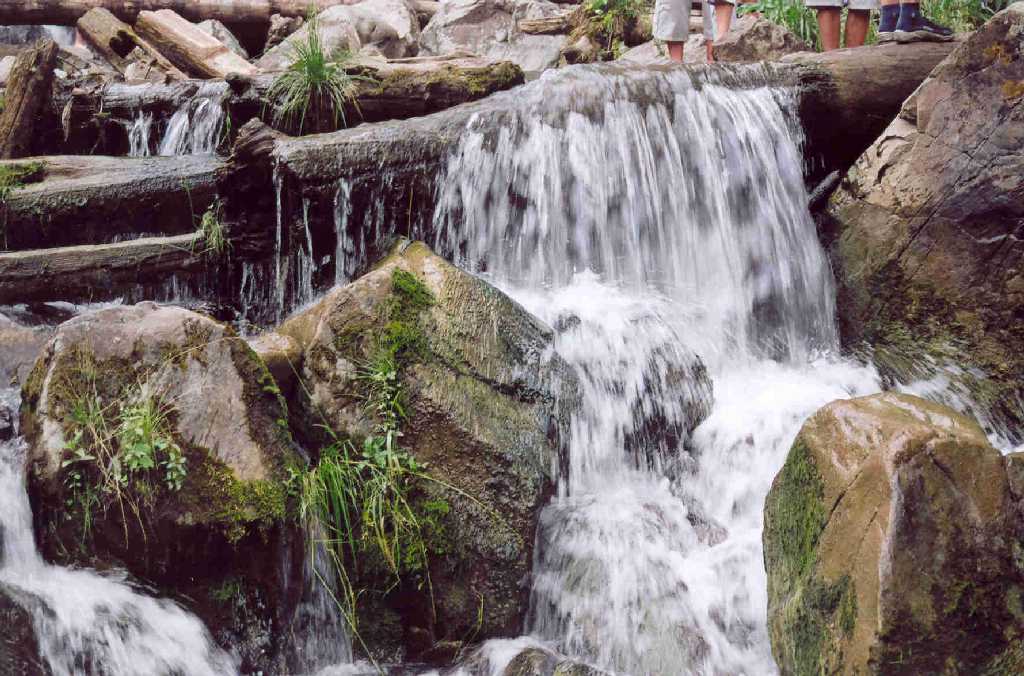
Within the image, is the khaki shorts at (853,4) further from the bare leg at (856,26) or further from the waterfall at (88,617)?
the waterfall at (88,617)

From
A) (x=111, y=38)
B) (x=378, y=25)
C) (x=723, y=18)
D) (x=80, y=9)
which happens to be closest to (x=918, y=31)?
(x=723, y=18)

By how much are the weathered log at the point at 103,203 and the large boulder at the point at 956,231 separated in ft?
14.0

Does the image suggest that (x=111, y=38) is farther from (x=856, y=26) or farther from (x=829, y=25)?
(x=856, y=26)

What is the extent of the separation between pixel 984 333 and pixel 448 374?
3.28 metres

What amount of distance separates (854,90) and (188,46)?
618 cm

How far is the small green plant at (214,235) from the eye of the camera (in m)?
5.36

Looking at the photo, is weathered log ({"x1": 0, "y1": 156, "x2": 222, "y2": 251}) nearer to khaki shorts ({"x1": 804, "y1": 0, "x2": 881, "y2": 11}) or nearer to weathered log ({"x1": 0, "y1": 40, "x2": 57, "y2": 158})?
weathered log ({"x1": 0, "y1": 40, "x2": 57, "y2": 158})

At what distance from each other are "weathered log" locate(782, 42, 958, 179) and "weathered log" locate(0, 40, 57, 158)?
5.50 m

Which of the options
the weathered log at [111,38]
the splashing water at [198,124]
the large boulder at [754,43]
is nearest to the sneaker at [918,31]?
the large boulder at [754,43]

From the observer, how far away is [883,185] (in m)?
5.50

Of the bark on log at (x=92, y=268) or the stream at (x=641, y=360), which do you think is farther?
the bark on log at (x=92, y=268)

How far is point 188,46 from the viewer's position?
8.59 meters

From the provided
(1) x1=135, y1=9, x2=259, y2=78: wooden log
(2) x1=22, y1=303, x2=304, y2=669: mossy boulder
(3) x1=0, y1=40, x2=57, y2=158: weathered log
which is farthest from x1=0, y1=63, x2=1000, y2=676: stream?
(1) x1=135, y1=9, x2=259, y2=78: wooden log

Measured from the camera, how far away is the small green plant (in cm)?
536
